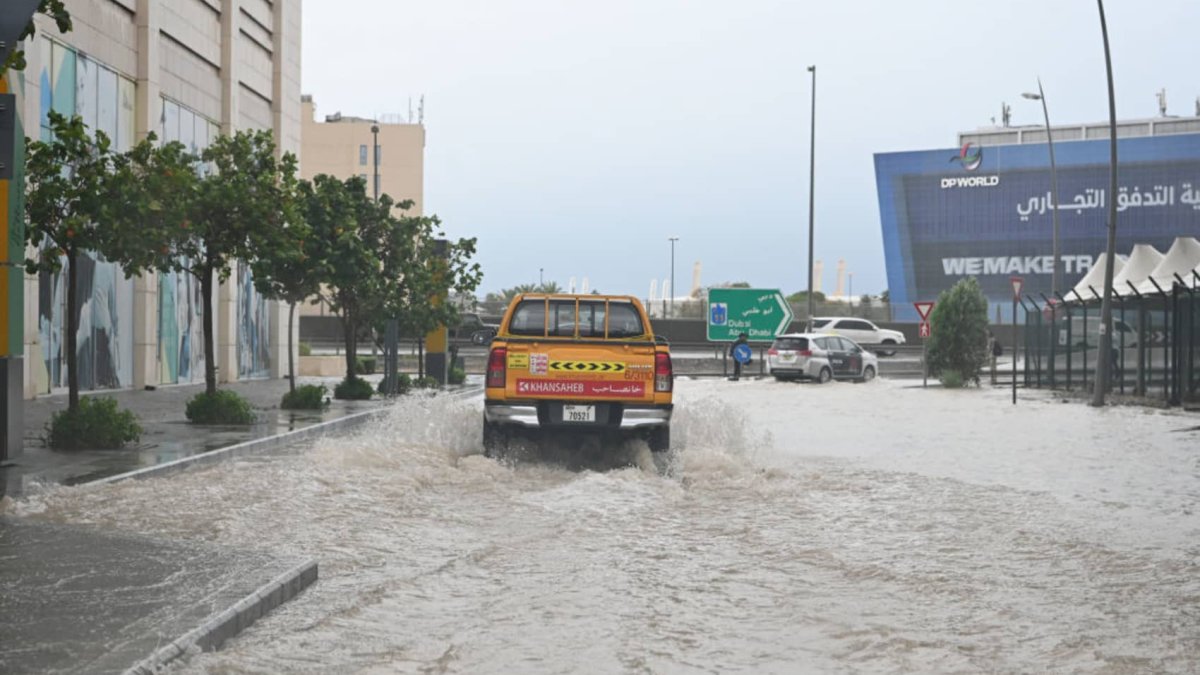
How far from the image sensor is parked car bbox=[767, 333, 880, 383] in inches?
1614

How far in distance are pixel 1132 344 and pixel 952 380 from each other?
6243 mm

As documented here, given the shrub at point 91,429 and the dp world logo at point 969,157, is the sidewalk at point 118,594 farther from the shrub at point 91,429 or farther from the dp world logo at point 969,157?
the dp world logo at point 969,157

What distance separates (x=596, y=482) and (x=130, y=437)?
6062 millimetres

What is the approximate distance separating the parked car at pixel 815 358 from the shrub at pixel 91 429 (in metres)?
27.1

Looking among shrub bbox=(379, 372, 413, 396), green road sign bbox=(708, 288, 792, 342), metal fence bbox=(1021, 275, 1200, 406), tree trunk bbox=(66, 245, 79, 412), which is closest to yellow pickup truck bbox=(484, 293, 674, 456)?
tree trunk bbox=(66, 245, 79, 412)

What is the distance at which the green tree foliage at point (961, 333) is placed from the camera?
130 feet

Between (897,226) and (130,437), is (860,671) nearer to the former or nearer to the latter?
(130,437)

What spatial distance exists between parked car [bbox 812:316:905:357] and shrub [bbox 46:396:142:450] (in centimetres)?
4764

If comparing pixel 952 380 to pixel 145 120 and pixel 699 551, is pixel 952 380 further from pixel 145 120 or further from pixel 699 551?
pixel 699 551

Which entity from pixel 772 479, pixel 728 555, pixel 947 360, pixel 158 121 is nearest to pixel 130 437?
pixel 772 479

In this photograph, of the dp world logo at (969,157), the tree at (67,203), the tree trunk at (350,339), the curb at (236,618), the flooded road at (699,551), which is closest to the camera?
the curb at (236,618)

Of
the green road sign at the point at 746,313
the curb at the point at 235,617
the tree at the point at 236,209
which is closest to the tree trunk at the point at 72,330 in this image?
the tree at the point at 236,209

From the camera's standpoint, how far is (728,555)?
9.72 metres

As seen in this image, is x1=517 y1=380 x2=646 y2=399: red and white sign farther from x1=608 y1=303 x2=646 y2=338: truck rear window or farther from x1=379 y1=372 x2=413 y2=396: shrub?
x1=379 y1=372 x2=413 y2=396: shrub
